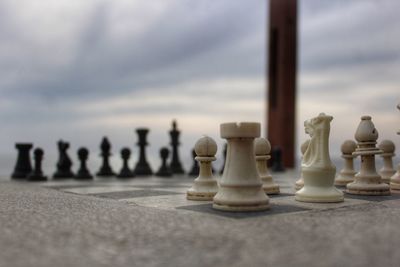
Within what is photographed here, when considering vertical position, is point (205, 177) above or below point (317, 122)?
below

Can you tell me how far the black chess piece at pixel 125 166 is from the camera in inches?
204

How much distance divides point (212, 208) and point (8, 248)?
3.50 ft

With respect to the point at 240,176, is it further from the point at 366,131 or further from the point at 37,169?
the point at 37,169

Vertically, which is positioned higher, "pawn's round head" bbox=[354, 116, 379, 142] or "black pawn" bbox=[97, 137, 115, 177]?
"pawn's round head" bbox=[354, 116, 379, 142]

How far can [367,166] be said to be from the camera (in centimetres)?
288

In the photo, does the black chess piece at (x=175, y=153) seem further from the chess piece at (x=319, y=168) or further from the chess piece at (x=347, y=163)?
the chess piece at (x=319, y=168)

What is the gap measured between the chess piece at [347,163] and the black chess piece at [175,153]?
10.0 ft

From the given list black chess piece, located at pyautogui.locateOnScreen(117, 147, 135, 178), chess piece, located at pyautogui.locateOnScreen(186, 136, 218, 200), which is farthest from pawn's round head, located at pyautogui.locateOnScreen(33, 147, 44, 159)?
chess piece, located at pyautogui.locateOnScreen(186, 136, 218, 200)

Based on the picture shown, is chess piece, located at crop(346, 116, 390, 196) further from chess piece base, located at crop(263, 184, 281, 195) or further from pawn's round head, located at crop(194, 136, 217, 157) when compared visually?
pawn's round head, located at crop(194, 136, 217, 157)

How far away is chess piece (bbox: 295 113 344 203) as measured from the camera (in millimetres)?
2441

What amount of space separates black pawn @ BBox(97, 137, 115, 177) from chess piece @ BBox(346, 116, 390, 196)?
349cm

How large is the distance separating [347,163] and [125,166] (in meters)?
2.82

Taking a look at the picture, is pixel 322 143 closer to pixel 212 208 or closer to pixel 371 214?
pixel 371 214

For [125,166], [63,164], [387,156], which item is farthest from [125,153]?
[387,156]
